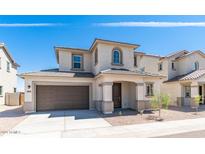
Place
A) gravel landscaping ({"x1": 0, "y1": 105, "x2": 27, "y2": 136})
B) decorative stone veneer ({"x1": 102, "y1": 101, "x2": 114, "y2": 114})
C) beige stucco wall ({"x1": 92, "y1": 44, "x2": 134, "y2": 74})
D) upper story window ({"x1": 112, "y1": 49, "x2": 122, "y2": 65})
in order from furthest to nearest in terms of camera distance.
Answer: upper story window ({"x1": 112, "y1": 49, "x2": 122, "y2": 65}) < beige stucco wall ({"x1": 92, "y1": 44, "x2": 134, "y2": 74}) < decorative stone veneer ({"x1": 102, "y1": 101, "x2": 114, "y2": 114}) < gravel landscaping ({"x1": 0, "y1": 105, "x2": 27, "y2": 136})

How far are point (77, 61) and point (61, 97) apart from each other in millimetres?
4131

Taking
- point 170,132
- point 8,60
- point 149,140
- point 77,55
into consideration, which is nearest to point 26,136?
point 149,140

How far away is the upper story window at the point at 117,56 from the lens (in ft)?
45.2

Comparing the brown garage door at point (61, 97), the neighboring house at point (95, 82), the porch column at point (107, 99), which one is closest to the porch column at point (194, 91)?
the neighboring house at point (95, 82)

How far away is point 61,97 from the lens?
535 inches

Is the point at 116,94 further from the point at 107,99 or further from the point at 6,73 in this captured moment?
the point at 6,73

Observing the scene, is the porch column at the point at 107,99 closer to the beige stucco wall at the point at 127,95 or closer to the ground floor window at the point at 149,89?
the beige stucco wall at the point at 127,95

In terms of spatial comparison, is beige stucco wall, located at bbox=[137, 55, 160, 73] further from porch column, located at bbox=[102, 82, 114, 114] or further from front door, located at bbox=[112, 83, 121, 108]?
porch column, located at bbox=[102, 82, 114, 114]

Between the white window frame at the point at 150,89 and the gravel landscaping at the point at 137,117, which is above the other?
the white window frame at the point at 150,89

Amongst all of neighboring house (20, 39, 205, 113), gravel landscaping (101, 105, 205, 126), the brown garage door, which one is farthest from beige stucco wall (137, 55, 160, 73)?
gravel landscaping (101, 105, 205, 126)

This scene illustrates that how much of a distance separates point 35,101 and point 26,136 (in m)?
7.34

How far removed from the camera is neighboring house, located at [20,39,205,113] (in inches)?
479

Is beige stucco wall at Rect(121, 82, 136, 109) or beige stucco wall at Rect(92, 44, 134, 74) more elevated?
beige stucco wall at Rect(92, 44, 134, 74)

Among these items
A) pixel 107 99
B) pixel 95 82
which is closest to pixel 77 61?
pixel 95 82
